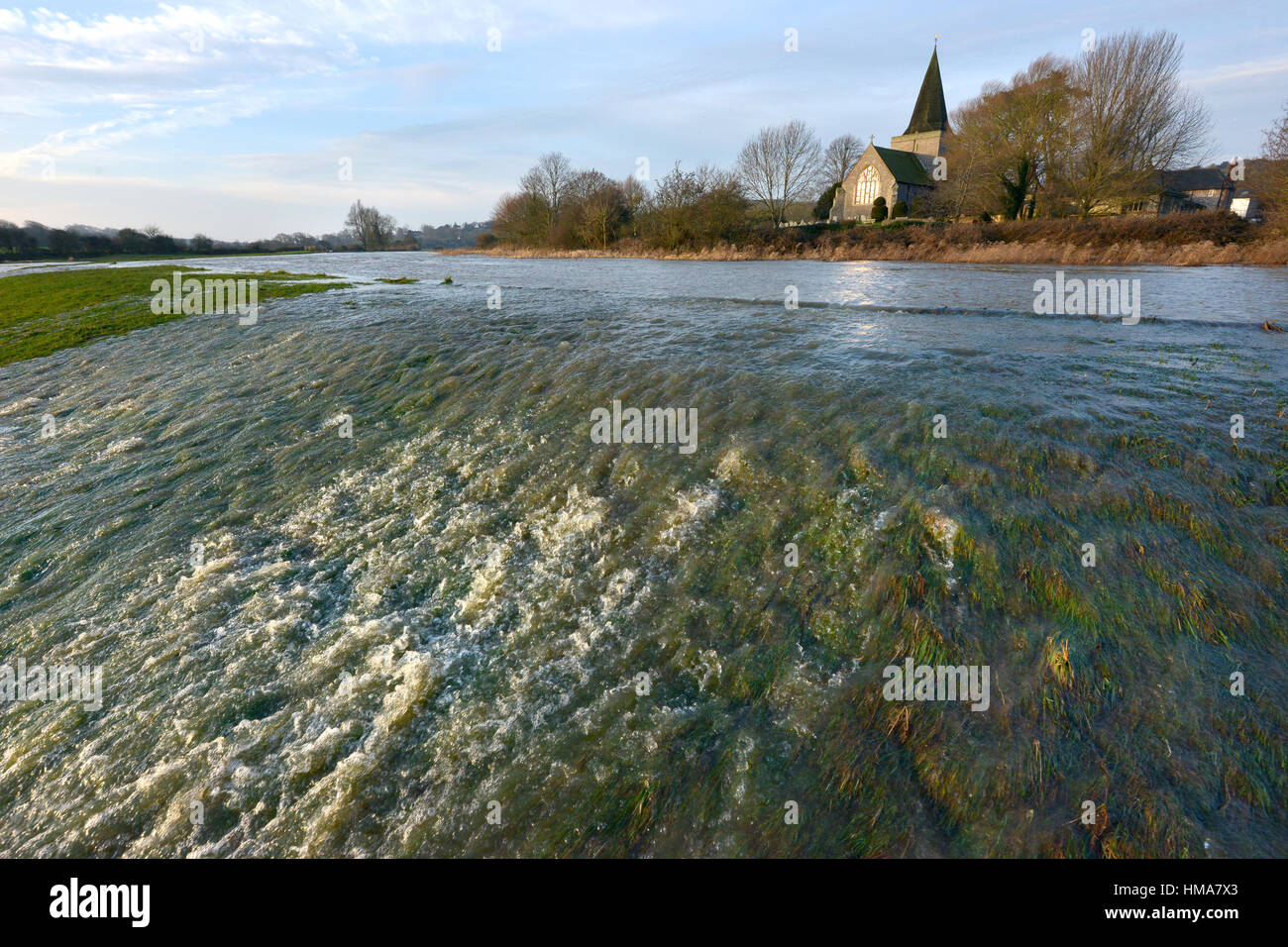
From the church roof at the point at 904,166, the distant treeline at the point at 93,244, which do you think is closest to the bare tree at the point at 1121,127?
the church roof at the point at 904,166

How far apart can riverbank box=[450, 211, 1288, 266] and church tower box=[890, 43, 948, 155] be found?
52188mm

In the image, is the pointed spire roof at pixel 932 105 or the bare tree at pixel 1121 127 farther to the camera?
the pointed spire roof at pixel 932 105

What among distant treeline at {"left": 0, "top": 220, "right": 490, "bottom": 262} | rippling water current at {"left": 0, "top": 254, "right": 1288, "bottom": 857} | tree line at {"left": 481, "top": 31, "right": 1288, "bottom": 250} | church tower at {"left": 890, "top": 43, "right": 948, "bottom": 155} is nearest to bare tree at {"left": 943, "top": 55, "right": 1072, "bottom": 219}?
tree line at {"left": 481, "top": 31, "right": 1288, "bottom": 250}

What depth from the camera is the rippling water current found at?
12.1 feet

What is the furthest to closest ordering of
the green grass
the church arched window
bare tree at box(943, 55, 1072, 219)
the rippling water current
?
the church arched window, bare tree at box(943, 55, 1072, 219), the green grass, the rippling water current

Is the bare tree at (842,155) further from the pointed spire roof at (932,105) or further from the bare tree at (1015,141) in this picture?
the bare tree at (1015,141)

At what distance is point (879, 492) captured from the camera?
20.4ft

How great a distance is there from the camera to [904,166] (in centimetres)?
7412

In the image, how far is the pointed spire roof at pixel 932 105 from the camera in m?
85.4

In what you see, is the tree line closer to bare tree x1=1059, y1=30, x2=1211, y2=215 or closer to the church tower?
bare tree x1=1059, y1=30, x2=1211, y2=215
